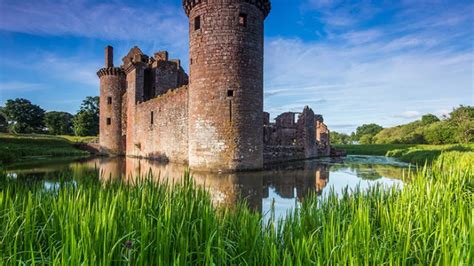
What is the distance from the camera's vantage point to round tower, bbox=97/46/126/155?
2992 cm

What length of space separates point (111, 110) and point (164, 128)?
11.9 meters

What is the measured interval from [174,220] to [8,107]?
72841 millimetres

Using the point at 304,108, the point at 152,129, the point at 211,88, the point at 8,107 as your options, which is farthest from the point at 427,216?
the point at 8,107

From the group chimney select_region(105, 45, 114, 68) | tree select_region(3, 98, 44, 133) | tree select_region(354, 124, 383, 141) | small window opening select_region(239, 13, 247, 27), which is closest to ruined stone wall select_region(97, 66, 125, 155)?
chimney select_region(105, 45, 114, 68)

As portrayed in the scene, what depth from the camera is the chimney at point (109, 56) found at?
3064 centimetres

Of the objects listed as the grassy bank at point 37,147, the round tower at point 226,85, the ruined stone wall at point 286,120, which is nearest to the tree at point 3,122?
the grassy bank at point 37,147

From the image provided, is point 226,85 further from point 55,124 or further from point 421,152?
point 55,124

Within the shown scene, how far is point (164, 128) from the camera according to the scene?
→ 21.0 metres

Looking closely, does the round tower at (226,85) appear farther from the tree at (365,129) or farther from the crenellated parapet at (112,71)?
the tree at (365,129)

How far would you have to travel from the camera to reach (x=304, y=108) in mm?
26203

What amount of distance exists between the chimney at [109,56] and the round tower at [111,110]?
0.44 m

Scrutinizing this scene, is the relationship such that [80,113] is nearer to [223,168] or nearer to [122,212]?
[223,168]

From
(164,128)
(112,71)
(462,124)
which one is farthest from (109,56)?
(462,124)

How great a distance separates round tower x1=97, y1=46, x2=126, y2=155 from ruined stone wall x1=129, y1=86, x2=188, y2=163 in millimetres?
3957
